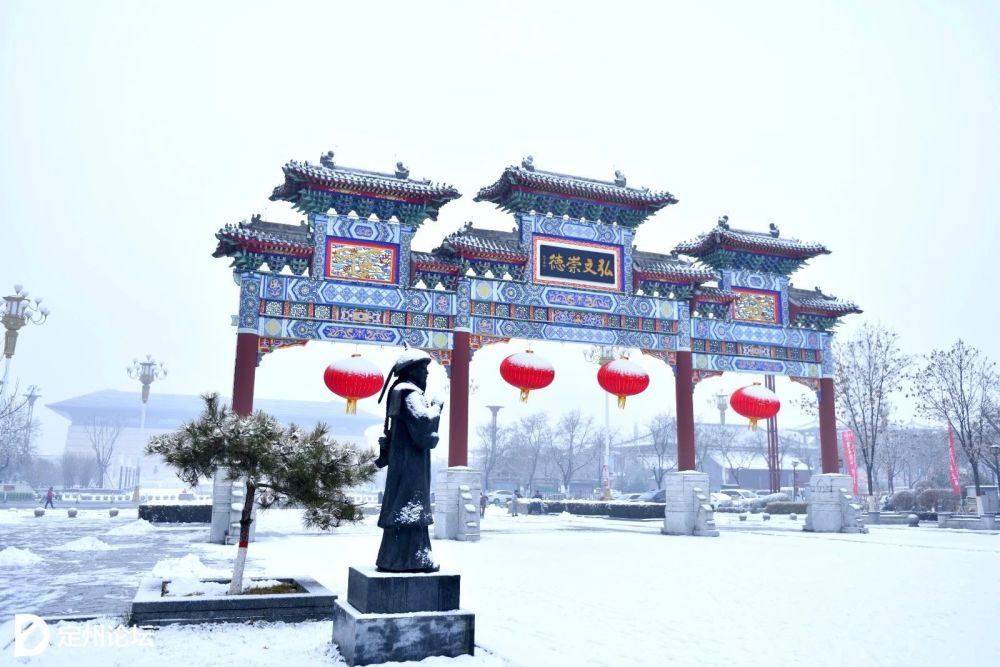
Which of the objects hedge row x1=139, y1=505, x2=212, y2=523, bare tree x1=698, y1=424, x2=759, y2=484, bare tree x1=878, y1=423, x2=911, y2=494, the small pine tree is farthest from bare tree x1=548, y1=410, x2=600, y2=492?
the small pine tree

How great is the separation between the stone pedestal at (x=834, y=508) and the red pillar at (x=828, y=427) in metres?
0.35

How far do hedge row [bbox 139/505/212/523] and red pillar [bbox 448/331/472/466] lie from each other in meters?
11.8

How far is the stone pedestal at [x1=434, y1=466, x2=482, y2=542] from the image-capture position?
17.0 meters

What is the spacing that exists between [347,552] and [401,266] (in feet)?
22.7

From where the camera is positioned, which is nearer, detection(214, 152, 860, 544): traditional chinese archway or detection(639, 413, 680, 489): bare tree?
detection(214, 152, 860, 544): traditional chinese archway

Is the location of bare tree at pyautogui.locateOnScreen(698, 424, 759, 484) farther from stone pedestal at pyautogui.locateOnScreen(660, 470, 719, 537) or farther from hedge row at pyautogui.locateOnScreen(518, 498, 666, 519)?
stone pedestal at pyautogui.locateOnScreen(660, 470, 719, 537)

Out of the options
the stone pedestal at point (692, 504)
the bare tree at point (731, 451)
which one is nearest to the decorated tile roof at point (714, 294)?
the stone pedestal at point (692, 504)

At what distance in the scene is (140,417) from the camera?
97.3 meters

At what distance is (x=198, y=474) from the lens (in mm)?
7555

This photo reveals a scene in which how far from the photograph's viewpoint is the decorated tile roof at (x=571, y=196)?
61.8ft

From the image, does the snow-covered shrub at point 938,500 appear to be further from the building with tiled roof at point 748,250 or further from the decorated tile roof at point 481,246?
the decorated tile roof at point 481,246

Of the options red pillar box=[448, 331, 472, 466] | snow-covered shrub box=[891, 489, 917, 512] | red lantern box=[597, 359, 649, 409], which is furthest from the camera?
snow-covered shrub box=[891, 489, 917, 512]

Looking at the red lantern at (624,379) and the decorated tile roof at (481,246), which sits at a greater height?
the decorated tile roof at (481,246)

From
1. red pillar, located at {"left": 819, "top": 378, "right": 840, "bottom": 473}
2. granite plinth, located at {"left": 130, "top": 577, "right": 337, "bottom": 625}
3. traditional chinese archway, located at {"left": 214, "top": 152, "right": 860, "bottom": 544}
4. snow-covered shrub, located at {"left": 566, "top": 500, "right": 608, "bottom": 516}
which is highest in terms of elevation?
traditional chinese archway, located at {"left": 214, "top": 152, "right": 860, "bottom": 544}
